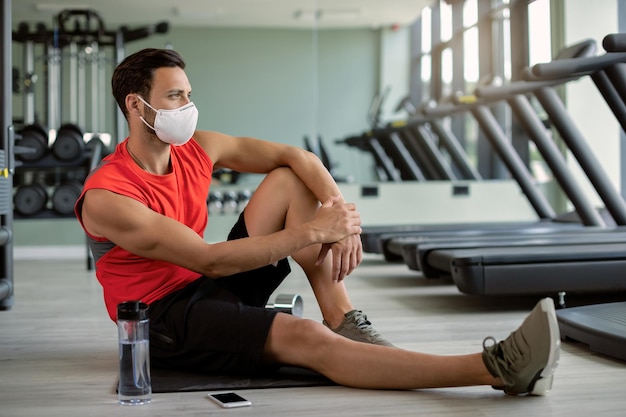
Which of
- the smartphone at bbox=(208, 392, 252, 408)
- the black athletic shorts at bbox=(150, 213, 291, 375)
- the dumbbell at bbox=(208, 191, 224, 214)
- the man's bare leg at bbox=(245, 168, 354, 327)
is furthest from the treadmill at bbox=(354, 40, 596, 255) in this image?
the smartphone at bbox=(208, 392, 252, 408)

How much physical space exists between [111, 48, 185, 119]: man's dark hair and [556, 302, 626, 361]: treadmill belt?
1475mm

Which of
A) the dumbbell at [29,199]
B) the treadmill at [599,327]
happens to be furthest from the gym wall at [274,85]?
the treadmill at [599,327]

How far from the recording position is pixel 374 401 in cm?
183

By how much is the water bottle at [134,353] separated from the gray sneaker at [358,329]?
1.90 ft

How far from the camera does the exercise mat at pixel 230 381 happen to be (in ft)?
6.52

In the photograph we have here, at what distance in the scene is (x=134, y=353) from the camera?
71.0 inches

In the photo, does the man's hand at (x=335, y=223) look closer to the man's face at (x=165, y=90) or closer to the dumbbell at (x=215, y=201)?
the man's face at (x=165, y=90)

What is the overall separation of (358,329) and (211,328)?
43 centimetres

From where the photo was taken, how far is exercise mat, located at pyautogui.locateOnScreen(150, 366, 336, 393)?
6.52ft

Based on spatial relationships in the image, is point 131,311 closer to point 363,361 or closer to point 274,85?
point 363,361

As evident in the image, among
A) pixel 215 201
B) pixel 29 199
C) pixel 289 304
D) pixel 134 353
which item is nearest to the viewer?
pixel 134 353

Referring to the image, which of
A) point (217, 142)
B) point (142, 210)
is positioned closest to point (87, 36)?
point (217, 142)

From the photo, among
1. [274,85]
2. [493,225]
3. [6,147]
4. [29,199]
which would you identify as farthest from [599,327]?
[274,85]

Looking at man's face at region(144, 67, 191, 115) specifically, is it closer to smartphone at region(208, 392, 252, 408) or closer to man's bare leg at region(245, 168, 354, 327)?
man's bare leg at region(245, 168, 354, 327)
